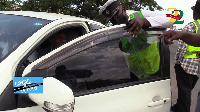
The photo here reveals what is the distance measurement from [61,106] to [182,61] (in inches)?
94.7

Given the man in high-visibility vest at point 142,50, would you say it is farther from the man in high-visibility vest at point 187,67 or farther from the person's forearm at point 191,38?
the man in high-visibility vest at point 187,67

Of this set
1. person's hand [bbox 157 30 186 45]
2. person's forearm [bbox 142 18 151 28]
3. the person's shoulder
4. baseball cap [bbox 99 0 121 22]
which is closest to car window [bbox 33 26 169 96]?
person's forearm [bbox 142 18 151 28]

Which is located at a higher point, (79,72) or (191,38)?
(191,38)

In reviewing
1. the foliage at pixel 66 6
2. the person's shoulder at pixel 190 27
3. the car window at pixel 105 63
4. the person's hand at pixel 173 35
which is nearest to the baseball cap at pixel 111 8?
the car window at pixel 105 63

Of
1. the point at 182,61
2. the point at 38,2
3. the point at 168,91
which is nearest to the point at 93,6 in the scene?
the point at 38,2

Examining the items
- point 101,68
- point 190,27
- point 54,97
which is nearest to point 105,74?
point 101,68

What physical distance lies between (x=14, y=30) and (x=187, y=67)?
88.9 inches

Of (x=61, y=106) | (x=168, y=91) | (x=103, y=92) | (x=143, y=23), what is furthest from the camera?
(x=168, y=91)

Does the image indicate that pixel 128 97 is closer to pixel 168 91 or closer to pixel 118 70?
pixel 118 70

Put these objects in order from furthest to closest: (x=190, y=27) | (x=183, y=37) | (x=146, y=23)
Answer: (x=190, y=27) < (x=146, y=23) < (x=183, y=37)

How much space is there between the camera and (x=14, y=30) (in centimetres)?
263

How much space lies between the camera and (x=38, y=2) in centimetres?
1688
